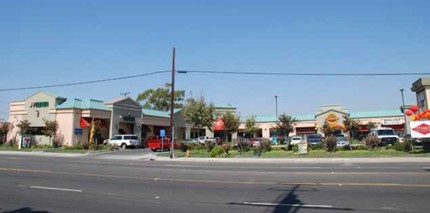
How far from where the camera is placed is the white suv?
49.1 meters

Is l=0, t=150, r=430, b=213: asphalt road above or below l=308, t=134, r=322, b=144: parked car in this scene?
below

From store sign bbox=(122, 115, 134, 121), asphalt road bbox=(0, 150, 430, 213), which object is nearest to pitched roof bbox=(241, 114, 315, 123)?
store sign bbox=(122, 115, 134, 121)

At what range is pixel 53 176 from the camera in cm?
1612

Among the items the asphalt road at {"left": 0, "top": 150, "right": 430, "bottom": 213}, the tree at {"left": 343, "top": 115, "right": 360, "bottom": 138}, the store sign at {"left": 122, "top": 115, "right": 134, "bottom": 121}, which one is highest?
the store sign at {"left": 122, "top": 115, "right": 134, "bottom": 121}

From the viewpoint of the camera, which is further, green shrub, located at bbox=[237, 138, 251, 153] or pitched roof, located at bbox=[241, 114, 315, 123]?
pitched roof, located at bbox=[241, 114, 315, 123]

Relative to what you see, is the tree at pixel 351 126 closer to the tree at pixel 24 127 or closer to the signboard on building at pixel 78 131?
the signboard on building at pixel 78 131

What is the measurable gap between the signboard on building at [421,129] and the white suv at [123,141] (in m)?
33.1

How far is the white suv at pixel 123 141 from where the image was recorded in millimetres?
49062

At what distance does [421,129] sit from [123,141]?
34.5 meters

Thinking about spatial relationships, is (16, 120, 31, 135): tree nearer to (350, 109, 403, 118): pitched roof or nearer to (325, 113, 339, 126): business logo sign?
(325, 113, 339, 126): business logo sign

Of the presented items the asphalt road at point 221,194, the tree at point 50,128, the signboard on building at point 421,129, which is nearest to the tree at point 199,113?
the tree at point 50,128

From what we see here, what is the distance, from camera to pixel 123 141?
49.2 meters

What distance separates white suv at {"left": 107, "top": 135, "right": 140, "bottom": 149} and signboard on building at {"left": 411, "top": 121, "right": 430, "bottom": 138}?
109 feet

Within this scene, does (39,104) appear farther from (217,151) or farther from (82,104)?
(217,151)
